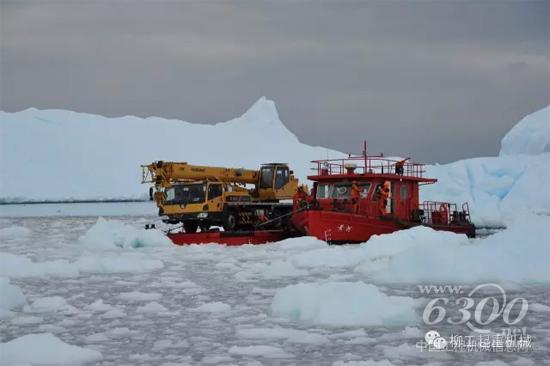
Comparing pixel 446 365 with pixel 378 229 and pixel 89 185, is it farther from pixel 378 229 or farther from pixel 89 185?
pixel 89 185

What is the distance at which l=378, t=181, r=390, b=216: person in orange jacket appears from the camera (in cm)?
1930

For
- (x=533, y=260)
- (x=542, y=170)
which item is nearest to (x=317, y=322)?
(x=533, y=260)

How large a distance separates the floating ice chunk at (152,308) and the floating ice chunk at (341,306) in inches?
54.3

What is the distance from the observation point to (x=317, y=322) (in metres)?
7.60

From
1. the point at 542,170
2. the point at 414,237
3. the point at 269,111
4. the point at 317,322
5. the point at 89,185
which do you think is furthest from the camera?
the point at 269,111

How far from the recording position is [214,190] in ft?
65.1

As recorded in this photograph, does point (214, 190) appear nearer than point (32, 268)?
No

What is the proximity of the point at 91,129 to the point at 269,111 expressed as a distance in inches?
581

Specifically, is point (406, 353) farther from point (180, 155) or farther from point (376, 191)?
point (180, 155)

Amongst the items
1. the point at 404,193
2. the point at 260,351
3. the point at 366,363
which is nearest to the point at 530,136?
the point at 404,193

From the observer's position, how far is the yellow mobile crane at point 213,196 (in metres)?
19.5

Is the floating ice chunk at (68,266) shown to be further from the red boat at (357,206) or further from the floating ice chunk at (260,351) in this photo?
the floating ice chunk at (260,351)

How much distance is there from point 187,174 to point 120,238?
2.61 m

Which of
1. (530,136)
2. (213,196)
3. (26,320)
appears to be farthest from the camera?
(530,136)
